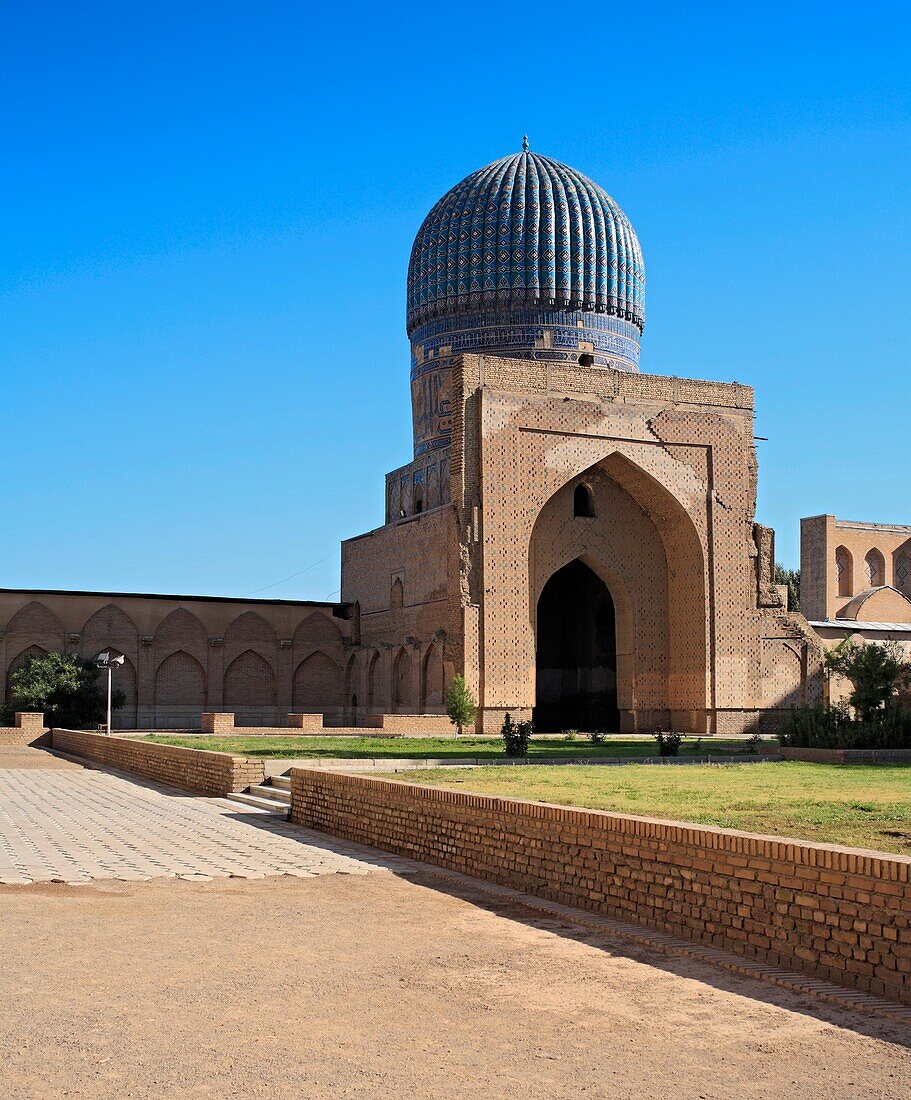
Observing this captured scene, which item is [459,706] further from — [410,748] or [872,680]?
[872,680]

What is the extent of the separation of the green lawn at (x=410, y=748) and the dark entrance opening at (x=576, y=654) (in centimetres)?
684

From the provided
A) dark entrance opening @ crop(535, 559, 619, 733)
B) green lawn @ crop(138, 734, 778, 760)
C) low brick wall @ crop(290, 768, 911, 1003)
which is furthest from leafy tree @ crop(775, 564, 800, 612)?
low brick wall @ crop(290, 768, 911, 1003)

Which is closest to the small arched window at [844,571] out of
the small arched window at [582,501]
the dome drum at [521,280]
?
the dome drum at [521,280]

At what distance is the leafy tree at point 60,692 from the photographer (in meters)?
22.1

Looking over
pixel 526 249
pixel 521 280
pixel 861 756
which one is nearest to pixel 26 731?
pixel 521 280

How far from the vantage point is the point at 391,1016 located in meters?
3.60

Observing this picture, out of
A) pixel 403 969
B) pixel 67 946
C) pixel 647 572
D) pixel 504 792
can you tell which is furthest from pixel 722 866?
pixel 647 572

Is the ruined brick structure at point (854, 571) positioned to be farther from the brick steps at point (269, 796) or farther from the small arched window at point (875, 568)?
the brick steps at point (269, 796)

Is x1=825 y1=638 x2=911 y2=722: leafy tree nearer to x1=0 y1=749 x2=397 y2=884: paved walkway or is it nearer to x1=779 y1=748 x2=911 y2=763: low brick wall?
x1=779 y1=748 x2=911 y2=763: low brick wall

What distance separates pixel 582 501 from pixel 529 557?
1.91 meters

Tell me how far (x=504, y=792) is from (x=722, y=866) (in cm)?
298

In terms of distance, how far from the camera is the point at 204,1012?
3.60 meters

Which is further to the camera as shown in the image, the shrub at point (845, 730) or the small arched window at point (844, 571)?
the small arched window at point (844, 571)

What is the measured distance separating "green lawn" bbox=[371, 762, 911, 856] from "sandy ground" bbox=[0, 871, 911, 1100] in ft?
3.89
